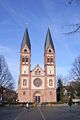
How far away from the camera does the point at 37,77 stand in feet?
359

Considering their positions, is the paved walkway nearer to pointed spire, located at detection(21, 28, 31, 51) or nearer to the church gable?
the church gable

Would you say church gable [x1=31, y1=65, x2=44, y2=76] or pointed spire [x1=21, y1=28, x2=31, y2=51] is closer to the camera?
church gable [x1=31, y1=65, x2=44, y2=76]

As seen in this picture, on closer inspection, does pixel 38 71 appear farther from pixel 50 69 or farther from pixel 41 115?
pixel 41 115

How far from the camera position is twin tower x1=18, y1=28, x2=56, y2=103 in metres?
Answer: 105

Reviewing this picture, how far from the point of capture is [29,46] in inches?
4414

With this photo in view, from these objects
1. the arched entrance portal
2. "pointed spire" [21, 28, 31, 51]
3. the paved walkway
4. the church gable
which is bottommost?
the paved walkway

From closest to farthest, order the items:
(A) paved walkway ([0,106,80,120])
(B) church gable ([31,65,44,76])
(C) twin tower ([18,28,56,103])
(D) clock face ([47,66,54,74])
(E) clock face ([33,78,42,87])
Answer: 1. (A) paved walkway ([0,106,80,120])
2. (C) twin tower ([18,28,56,103])
3. (E) clock face ([33,78,42,87])
4. (D) clock face ([47,66,54,74])
5. (B) church gable ([31,65,44,76])

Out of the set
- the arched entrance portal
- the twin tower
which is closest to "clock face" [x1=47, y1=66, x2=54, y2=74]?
the twin tower

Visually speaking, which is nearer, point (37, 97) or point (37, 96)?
point (37, 97)

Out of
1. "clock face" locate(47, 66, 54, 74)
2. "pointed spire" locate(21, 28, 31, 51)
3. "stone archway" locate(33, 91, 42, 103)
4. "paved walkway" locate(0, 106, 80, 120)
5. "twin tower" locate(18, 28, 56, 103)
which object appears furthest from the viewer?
"pointed spire" locate(21, 28, 31, 51)

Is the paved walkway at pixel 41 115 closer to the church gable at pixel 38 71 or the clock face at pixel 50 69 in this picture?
the clock face at pixel 50 69

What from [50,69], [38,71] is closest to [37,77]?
[38,71]

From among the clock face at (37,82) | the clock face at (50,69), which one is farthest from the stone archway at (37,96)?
the clock face at (50,69)

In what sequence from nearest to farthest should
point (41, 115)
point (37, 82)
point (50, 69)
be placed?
point (41, 115)
point (37, 82)
point (50, 69)
